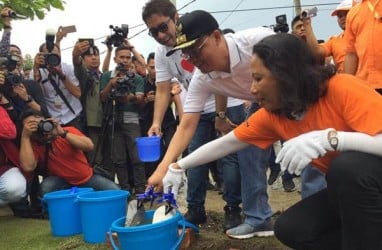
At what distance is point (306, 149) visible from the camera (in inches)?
60.8

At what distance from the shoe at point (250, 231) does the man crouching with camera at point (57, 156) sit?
1.26 metres

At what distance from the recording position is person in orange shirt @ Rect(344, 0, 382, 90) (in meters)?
2.29

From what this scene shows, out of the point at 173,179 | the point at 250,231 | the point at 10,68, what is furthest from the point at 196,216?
the point at 10,68

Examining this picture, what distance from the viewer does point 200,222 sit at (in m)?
3.09

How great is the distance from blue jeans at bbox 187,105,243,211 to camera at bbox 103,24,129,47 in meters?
1.74

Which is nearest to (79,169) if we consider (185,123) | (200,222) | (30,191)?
(30,191)

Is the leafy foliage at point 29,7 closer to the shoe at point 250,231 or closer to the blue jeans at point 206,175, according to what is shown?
the blue jeans at point 206,175

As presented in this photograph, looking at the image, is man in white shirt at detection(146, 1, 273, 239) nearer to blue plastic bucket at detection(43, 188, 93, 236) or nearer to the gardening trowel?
the gardening trowel

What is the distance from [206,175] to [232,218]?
1.16ft

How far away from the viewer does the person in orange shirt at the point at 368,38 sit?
229 centimetres

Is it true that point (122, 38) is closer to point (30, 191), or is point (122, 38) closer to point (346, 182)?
point (30, 191)

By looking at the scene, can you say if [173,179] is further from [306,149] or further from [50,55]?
Answer: [50,55]

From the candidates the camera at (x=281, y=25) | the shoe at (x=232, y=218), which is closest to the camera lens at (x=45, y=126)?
the shoe at (x=232, y=218)

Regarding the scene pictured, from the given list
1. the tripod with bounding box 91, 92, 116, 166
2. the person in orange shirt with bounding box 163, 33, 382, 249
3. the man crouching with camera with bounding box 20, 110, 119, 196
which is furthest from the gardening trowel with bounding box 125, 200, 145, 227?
the tripod with bounding box 91, 92, 116, 166
